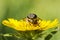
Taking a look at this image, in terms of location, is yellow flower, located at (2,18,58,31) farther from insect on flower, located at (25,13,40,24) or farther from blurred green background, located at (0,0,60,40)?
blurred green background, located at (0,0,60,40)

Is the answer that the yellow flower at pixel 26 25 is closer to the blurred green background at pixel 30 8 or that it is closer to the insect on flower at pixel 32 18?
the insect on flower at pixel 32 18

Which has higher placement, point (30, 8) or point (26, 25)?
point (30, 8)

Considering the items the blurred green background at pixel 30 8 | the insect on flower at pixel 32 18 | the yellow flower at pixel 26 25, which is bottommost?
the yellow flower at pixel 26 25

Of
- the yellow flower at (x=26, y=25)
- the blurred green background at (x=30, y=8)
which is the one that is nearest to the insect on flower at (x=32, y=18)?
the yellow flower at (x=26, y=25)

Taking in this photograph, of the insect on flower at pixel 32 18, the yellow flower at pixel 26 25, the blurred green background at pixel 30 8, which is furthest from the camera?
the blurred green background at pixel 30 8

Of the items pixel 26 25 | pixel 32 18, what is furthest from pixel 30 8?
pixel 26 25

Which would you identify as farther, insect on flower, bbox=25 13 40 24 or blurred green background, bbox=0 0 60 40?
blurred green background, bbox=0 0 60 40

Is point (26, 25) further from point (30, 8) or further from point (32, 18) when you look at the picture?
point (30, 8)

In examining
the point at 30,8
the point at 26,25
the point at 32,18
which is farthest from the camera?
the point at 30,8

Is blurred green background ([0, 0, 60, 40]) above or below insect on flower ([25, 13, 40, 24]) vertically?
above

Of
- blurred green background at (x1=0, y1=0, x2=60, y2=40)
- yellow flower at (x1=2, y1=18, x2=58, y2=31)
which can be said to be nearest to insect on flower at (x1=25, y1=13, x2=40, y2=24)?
yellow flower at (x1=2, y1=18, x2=58, y2=31)
